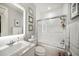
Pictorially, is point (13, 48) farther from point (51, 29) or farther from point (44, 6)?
point (44, 6)

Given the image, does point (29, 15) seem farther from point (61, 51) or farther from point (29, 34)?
point (61, 51)

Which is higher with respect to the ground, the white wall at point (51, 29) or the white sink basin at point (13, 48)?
the white wall at point (51, 29)

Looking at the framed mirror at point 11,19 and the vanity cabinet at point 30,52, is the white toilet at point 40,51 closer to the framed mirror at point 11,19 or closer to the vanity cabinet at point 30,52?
the vanity cabinet at point 30,52

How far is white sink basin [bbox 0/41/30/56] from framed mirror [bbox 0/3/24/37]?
189 millimetres

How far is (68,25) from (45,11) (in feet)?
1.49

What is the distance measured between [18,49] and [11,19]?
1.71 ft

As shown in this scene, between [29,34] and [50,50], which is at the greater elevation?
[29,34]

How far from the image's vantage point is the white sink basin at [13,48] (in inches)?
64.9

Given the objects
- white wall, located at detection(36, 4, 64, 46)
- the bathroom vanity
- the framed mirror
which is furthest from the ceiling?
the bathroom vanity

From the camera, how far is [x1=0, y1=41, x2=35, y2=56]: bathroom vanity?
165 centimetres

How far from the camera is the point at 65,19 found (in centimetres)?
167

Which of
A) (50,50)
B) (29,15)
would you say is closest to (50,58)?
(50,50)

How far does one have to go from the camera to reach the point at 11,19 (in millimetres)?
1693

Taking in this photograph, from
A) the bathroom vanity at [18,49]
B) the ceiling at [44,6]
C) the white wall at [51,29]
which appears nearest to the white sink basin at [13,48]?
the bathroom vanity at [18,49]
